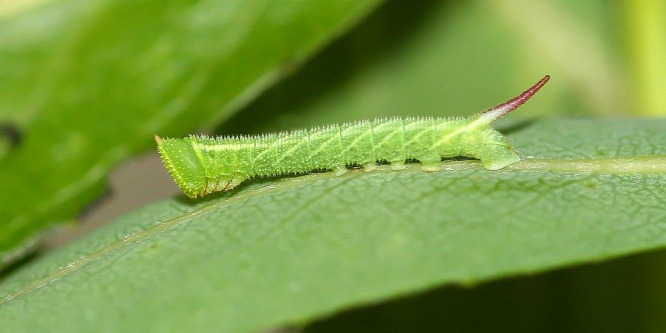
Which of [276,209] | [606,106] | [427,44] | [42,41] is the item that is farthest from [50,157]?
[606,106]

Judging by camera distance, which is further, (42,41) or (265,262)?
(42,41)

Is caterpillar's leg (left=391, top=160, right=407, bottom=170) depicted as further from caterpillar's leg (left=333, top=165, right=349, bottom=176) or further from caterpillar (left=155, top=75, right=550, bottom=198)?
caterpillar's leg (left=333, top=165, right=349, bottom=176)

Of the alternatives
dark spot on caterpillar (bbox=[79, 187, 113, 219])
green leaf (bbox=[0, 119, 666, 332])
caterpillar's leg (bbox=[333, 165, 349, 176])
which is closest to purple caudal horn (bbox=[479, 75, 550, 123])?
green leaf (bbox=[0, 119, 666, 332])

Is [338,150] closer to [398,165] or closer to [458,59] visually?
[398,165]

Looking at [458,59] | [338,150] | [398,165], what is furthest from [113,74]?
[458,59]

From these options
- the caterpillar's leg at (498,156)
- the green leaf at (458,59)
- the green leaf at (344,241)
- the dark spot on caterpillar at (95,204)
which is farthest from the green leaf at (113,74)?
the green leaf at (458,59)

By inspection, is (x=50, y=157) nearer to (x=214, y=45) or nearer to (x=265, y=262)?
(x=214, y=45)

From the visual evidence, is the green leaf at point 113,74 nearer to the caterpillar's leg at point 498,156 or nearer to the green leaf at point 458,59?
the caterpillar's leg at point 498,156
